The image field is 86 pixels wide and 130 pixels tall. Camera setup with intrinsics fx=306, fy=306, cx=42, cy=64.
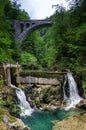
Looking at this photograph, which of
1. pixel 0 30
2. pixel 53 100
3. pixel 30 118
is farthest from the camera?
pixel 0 30

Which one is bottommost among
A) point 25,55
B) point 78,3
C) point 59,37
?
point 25,55

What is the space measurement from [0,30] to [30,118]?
1779 centimetres

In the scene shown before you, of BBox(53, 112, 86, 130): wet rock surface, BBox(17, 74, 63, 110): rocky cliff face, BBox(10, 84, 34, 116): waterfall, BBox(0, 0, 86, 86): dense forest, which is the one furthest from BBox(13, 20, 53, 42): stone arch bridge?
BBox(53, 112, 86, 130): wet rock surface

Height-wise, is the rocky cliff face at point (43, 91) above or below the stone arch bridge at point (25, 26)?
below

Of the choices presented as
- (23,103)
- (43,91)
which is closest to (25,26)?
(43,91)

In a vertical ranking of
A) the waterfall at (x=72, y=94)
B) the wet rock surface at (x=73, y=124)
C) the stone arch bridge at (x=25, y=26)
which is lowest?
the waterfall at (x=72, y=94)

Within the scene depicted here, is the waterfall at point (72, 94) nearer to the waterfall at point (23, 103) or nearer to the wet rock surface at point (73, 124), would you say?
the waterfall at point (23, 103)

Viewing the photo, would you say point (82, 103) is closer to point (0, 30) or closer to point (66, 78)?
point (66, 78)

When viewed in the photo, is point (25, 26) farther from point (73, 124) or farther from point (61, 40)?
point (73, 124)

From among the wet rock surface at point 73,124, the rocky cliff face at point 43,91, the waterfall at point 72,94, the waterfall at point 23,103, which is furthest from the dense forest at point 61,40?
the waterfall at point 23,103

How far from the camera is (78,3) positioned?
2250cm

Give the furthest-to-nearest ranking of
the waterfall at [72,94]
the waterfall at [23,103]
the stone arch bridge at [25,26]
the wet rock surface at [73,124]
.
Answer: the stone arch bridge at [25,26], the waterfall at [72,94], the waterfall at [23,103], the wet rock surface at [73,124]

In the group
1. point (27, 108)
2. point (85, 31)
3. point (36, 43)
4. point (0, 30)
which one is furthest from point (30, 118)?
point (36, 43)

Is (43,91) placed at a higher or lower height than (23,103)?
higher
